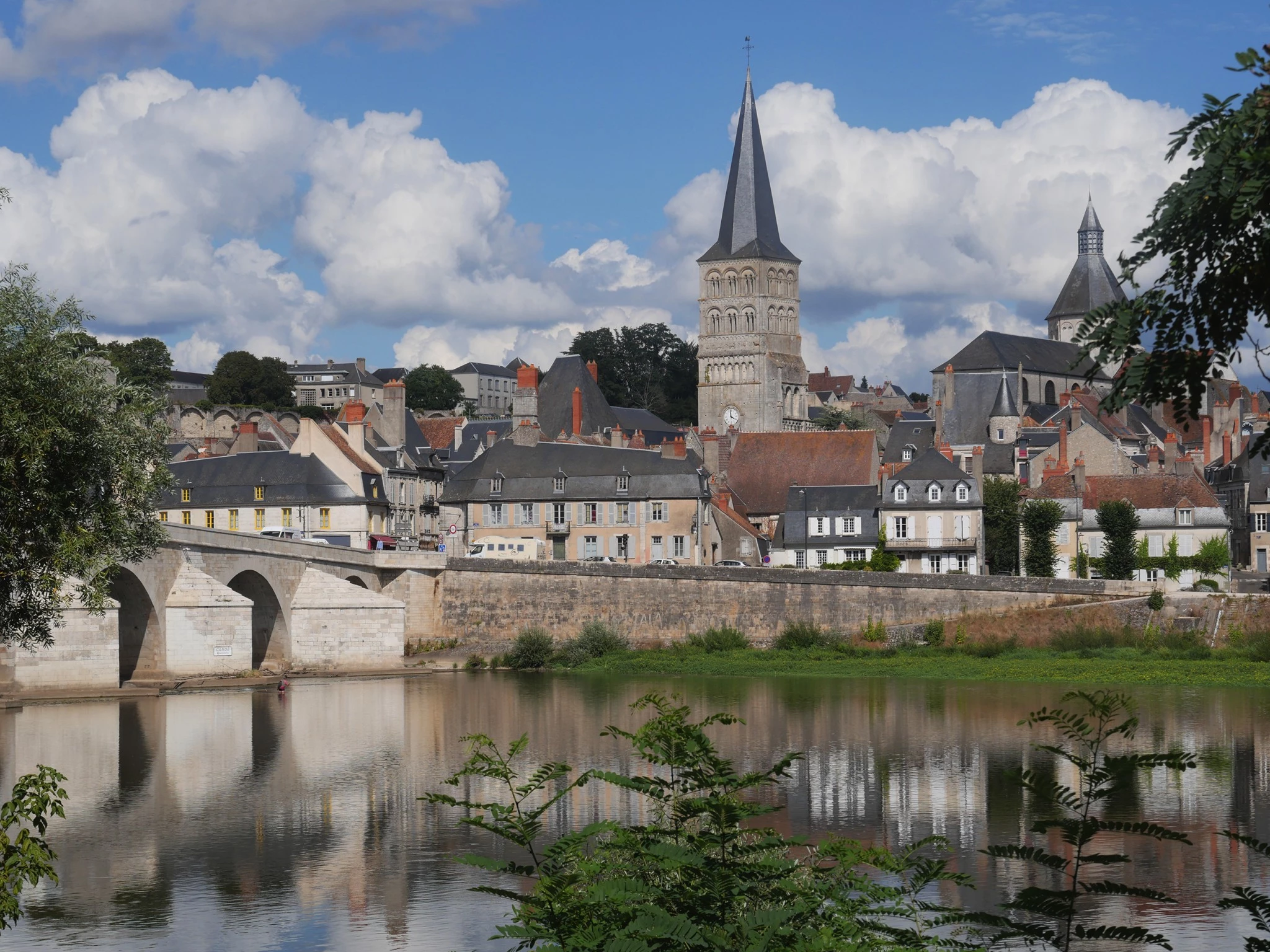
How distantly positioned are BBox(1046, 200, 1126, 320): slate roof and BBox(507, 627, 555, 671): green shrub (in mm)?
71278

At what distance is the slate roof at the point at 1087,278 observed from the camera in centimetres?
10894

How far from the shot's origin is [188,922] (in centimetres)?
1653

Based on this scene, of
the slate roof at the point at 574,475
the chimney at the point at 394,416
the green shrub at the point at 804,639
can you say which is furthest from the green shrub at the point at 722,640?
the chimney at the point at 394,416

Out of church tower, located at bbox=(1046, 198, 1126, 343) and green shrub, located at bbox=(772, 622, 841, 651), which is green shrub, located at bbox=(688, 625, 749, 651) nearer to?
green shrub, located at bbox=(772, 622, 841, 651)

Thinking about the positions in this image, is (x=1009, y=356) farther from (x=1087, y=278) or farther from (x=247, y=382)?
(x=247, y=382)

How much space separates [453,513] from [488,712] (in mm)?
20539

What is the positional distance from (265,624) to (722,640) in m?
12.2

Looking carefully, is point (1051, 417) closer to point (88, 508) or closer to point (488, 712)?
point (488, 712)

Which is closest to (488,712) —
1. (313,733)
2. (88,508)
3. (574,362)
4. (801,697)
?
(313,733)

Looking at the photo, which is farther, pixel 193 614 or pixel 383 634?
pixel 383 634

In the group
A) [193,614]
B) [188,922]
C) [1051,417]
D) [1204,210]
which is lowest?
[188,922]

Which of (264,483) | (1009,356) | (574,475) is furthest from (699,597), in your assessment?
(1009,356)

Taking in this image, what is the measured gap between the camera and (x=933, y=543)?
165ft

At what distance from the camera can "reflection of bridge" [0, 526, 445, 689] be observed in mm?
36406
